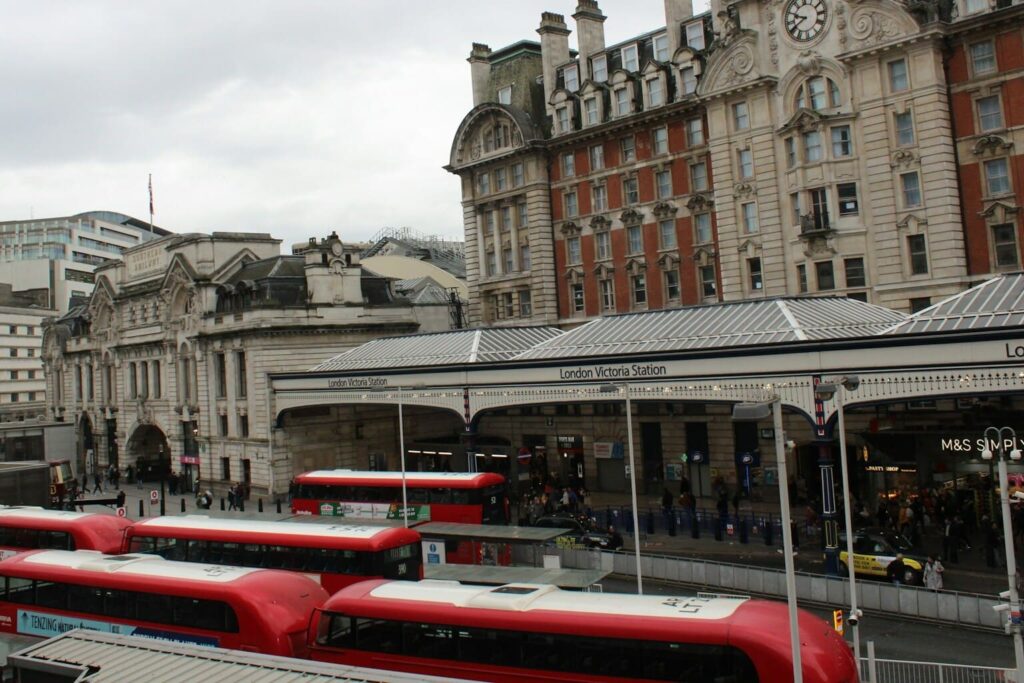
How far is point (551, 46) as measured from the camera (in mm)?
60906

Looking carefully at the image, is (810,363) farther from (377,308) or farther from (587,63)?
(377,308)

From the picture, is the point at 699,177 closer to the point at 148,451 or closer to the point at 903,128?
the point at 903,128

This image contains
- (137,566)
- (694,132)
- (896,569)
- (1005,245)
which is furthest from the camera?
(694,132)

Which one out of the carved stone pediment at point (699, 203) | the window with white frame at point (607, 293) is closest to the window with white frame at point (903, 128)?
the carved stone pediment at point (699, 203)

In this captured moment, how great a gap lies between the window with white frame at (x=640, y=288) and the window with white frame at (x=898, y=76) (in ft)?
56.8

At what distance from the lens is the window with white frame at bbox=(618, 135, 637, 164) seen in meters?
54.7

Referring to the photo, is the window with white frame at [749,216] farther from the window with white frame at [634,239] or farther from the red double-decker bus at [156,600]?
the red double-decker bus at [156,600]

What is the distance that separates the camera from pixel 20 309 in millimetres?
128625

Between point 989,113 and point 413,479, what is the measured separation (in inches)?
1197

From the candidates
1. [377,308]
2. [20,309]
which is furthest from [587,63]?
[20,309]

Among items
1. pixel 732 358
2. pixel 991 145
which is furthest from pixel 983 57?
pixel 732 358

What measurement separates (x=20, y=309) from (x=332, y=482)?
107 metres

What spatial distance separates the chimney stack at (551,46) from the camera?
198 feet

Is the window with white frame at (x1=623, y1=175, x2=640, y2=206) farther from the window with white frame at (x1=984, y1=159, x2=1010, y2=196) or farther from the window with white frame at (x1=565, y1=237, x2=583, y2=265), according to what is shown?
the window with white frame at (x1=984, y1=159, x2=1010, y2=196)
